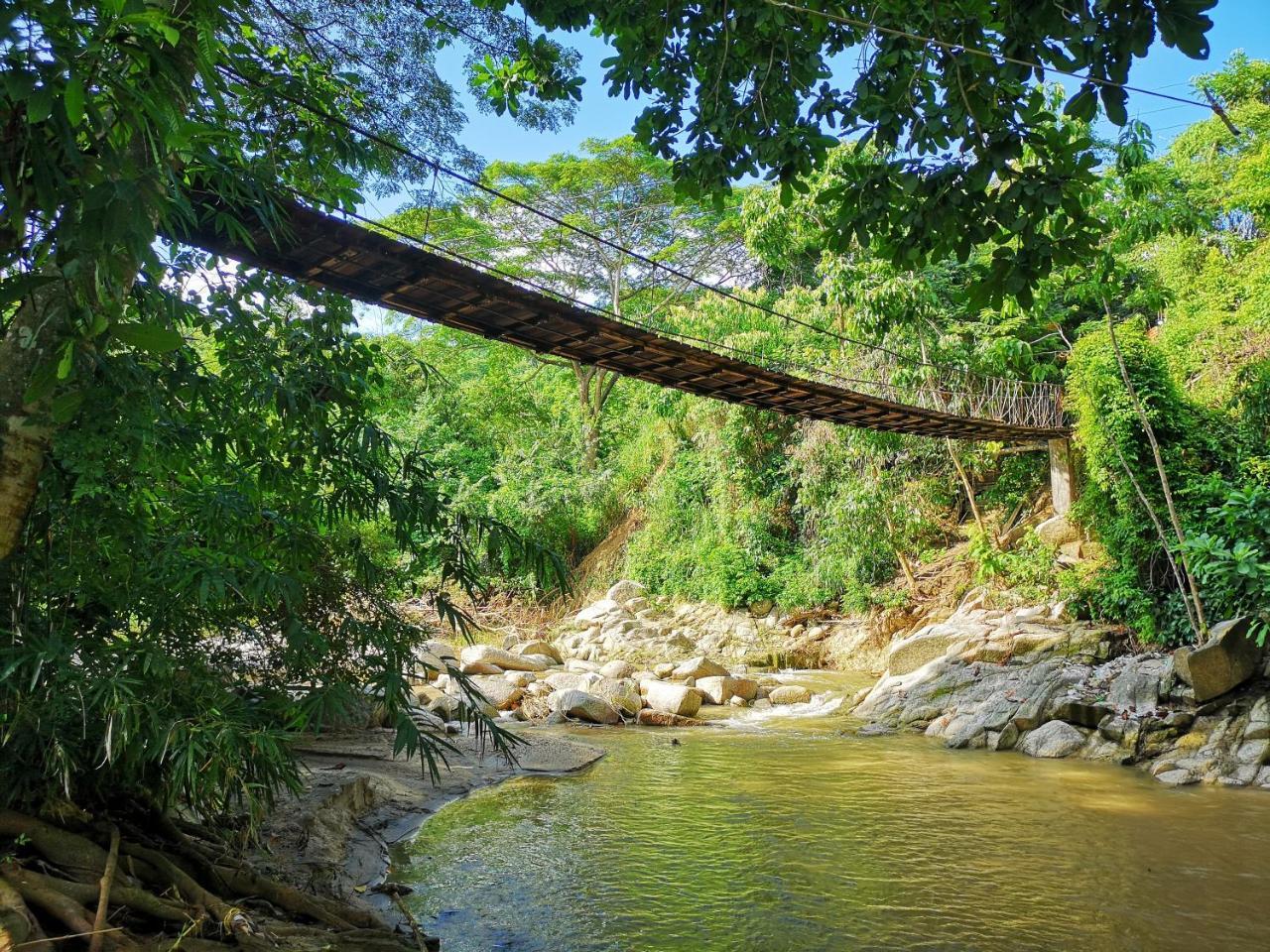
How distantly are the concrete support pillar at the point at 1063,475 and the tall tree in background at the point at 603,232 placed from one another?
5299 mm

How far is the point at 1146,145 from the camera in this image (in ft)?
12.9

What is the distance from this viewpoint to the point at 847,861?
3.02 m

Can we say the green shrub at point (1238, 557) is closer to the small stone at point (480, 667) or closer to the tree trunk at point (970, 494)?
the tree trunk at point (970, 494)

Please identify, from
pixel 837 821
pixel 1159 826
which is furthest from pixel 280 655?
pixel 1159 826

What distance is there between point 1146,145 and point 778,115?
2883mm

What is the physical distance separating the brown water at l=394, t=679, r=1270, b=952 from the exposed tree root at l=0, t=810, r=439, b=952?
57 centimetres

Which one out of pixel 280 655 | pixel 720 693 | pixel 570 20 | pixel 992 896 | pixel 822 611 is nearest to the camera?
pixel 280 655

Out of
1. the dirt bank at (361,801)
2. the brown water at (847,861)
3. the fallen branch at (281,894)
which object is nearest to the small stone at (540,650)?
the dirt bank at (361,801)

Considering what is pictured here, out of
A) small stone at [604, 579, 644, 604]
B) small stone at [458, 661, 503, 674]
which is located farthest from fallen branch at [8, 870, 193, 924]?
small stone at [604, 579, 644, 604]

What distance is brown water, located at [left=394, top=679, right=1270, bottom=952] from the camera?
241cm

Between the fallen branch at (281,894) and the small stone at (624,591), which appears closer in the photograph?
the fallen branch at (281,894)

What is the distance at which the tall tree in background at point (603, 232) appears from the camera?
11.0 meters

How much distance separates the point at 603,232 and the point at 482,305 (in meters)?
9.17

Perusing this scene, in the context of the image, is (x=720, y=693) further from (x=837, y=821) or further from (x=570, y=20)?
(x=570, y=20)
